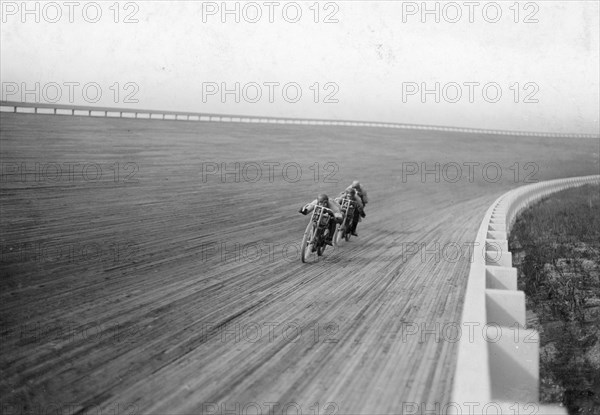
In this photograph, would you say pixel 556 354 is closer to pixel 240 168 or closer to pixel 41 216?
pixel 41 216

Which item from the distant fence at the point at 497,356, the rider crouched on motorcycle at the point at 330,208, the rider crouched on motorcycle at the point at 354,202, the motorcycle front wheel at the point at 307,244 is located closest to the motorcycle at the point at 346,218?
the rider crouched on motorcycle at the point at 354,202

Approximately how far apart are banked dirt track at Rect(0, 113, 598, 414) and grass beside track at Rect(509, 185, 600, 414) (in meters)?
1.11

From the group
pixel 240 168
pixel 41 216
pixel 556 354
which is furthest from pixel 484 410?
pixel 240 168

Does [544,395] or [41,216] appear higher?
[41,216]

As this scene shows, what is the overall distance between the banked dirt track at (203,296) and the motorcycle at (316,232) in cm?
26

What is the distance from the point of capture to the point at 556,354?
6.84 m

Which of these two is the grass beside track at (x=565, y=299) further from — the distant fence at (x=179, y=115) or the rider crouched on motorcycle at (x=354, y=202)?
the distant fence at (x=179, y=115)

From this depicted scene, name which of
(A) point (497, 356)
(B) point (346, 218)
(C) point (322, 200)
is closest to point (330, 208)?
(C) point (322, 200)

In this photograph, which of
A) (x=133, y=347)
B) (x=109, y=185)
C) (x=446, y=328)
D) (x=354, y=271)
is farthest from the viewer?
(x=109, y=185)

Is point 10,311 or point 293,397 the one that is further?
point 10,311

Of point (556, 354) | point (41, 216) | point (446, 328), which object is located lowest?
point (556, 354)

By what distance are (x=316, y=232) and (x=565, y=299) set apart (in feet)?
12.2

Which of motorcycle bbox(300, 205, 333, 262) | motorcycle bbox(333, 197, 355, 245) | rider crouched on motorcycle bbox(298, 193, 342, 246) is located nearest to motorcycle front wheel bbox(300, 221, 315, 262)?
motorcycle bbox(300, 205, 333, 262)

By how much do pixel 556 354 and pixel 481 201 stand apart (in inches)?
680
